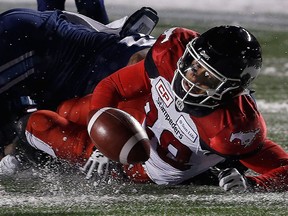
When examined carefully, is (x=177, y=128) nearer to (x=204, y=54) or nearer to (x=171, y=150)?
(x=171, y=150)

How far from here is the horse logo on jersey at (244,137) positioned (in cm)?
383

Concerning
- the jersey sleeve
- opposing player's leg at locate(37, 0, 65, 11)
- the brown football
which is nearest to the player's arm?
the brown football

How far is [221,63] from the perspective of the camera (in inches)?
151

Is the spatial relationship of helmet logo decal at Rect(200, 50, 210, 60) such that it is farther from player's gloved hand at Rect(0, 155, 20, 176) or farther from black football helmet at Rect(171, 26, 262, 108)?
player's gloved hand at Rect(0, 155, 20, 176)

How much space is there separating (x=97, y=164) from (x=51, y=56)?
1.08 meters

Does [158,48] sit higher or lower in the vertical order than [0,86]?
higher

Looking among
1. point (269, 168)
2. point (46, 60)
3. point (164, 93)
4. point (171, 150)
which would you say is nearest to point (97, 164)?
point (171, 150)

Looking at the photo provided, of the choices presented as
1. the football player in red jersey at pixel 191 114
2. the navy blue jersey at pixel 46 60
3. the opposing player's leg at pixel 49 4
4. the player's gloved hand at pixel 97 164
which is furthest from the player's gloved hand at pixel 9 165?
the opposing player's leg at pixel 49 4

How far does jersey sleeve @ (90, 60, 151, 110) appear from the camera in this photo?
14.1ft

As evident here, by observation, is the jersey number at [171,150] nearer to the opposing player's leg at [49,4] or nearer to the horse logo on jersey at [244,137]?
the horse logo on jersey at [244,137]

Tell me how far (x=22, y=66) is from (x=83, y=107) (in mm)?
549

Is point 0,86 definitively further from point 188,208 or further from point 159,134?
point 188,208

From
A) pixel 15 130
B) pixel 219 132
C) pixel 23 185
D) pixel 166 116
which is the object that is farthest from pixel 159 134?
pixel 15 130

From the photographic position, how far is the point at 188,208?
12.1ft
